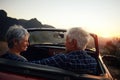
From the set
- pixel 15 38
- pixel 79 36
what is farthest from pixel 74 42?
pixel 15 38

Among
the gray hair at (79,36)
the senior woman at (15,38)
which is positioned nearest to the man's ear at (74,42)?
the gray hair at (79,36)

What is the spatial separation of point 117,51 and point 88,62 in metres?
32.8

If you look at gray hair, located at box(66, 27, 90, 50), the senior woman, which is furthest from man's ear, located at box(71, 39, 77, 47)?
the senior woman

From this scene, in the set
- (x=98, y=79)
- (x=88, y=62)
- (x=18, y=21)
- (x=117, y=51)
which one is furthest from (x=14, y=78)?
(x=18, y=21)

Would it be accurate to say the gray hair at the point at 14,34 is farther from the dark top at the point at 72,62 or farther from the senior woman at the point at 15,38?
the dark top at the point at 72,62

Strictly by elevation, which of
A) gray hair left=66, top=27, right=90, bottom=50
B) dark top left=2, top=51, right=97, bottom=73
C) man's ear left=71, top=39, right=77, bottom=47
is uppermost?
gray hair left=66, top=27, right=90, bottom=50

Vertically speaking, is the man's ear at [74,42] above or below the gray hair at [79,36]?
below

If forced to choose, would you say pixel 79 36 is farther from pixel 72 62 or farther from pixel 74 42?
pixel 72 62

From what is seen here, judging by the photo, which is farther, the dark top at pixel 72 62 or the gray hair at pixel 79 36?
the gray hair at pixel 79 36

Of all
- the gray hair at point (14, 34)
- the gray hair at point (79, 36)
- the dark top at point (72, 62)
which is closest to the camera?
the dark top at point (72, 62)

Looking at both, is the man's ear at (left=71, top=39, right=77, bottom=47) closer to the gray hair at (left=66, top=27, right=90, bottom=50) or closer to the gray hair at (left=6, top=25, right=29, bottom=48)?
the gray hair at (left=66, top=27, right=90, bottom=50)

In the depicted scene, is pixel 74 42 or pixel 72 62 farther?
pixel 74 42

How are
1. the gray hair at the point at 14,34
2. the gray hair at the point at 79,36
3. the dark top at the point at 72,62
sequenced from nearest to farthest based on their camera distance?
the dark top at the point at 72,62, the gray hair at the point at 79,36, the gray hair at the point at 14,34

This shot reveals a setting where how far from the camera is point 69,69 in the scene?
3.78 m
